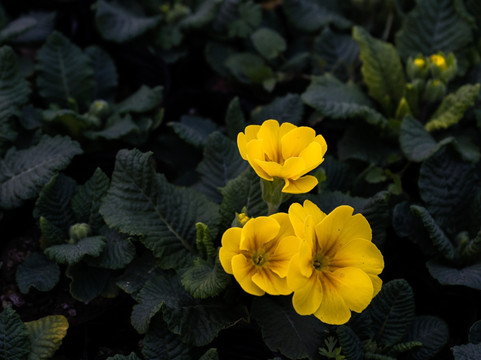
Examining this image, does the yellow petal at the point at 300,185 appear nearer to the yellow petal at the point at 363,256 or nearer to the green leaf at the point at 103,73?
the yellow petal at the point at 363,256

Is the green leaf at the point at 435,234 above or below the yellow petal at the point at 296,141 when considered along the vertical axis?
below

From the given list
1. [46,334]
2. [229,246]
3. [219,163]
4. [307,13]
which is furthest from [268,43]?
[46,334]

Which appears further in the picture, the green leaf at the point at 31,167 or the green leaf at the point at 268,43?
the green leaf at the point at 268,43

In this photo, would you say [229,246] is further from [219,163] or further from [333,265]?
[219,163]

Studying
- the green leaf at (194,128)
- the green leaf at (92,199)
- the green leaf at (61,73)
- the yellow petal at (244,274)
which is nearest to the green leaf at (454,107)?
the green leaf at (194,128)

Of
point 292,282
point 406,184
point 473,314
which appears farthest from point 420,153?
point 292,282

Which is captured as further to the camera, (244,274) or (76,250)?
(76,250)

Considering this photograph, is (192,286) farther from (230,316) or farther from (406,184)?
(406,184)
